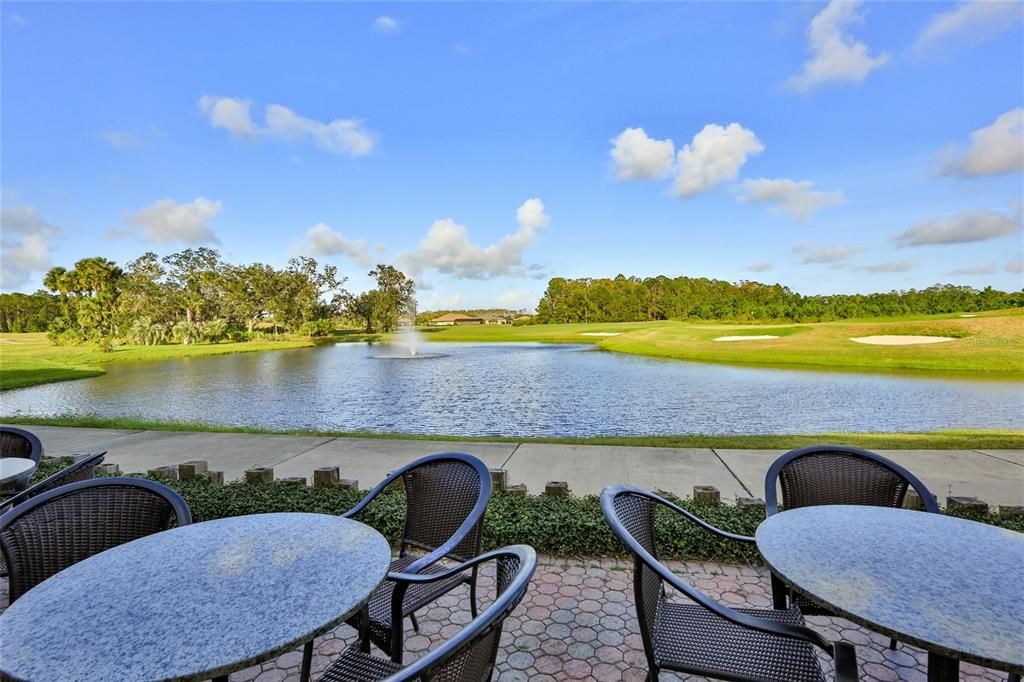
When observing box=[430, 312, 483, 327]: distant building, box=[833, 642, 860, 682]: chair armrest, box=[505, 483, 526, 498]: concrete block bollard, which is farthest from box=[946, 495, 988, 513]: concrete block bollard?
box=[430, 312, 483, 327]: distant building

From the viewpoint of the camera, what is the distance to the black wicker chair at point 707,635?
1.28 metres

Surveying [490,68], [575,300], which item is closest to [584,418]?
[490,68]

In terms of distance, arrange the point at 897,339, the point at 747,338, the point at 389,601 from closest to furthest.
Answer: the point at 389,601 < the point at 897,339 < the point at 747,338

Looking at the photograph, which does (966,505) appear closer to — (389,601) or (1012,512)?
(1012,512)

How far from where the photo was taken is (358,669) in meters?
1.45

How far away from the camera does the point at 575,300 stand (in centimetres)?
5272

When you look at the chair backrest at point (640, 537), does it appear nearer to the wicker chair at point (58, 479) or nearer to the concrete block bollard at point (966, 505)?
the concrete block bollard at point (966, 505)

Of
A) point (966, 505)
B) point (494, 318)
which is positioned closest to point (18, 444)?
point (966, 505)

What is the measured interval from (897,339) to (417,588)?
2300cm

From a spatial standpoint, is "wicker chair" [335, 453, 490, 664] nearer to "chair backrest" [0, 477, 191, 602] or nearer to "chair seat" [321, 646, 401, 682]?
"chair seat" [321, 646, 401, 682]

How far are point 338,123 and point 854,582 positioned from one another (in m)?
20.7

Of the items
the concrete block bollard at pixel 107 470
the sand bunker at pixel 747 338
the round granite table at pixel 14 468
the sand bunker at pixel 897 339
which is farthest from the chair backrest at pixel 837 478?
the sand bunker at pixel 747 338

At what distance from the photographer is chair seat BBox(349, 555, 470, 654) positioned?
5.48ft

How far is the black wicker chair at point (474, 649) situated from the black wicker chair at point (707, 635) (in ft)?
1.19
